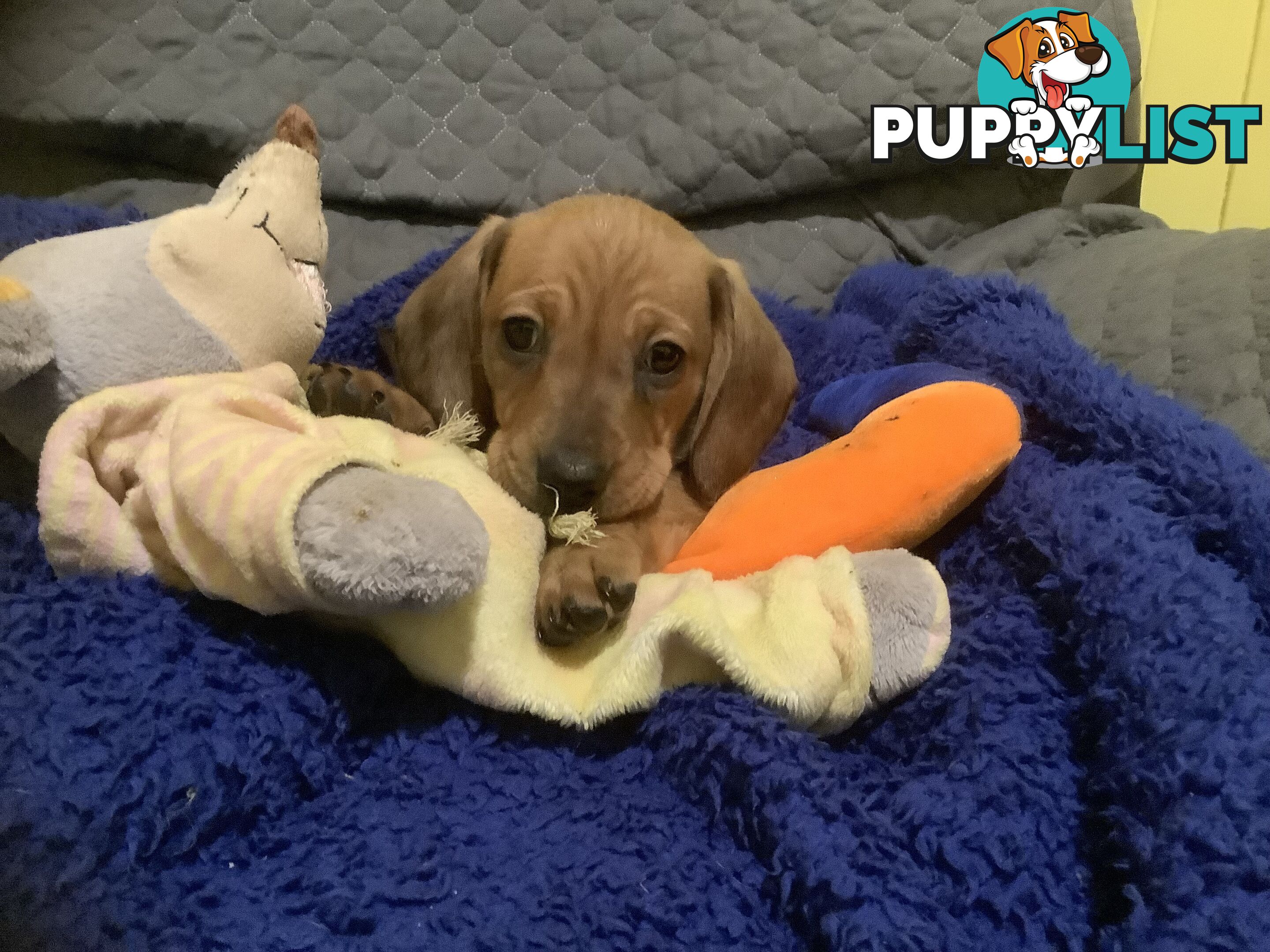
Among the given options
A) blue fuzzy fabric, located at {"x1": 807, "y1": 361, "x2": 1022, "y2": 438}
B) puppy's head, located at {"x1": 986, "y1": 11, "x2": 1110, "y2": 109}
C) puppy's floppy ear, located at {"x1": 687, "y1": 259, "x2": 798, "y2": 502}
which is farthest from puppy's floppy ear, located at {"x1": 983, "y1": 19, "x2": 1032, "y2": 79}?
puppy's floppy ear, located at {"x1": 687, "y1": 259, "x2": 798, "y2": 502}

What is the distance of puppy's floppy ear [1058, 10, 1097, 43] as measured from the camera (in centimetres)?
205

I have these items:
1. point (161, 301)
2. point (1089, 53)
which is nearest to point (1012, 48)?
point (1089, 53)

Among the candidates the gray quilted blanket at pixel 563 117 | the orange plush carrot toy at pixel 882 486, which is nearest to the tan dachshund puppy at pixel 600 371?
the orange plush carrot toy at pixel 882 486

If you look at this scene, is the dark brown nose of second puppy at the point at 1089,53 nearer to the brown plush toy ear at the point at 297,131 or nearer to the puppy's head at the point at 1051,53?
the puppy's head at the point at 1051,53

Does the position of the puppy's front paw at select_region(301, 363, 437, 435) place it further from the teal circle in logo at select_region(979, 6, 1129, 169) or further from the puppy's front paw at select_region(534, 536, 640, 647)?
the teal circle in logo at select_region(979, 6, 1129, 169)

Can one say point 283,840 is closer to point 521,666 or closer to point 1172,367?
point 521,666

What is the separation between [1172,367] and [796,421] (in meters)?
0.63

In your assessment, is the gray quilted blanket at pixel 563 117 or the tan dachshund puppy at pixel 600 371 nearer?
the tan dachshund puppy at pixel 600 371

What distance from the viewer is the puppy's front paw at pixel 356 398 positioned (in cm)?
121

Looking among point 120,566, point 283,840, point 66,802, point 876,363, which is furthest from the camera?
point 876,363

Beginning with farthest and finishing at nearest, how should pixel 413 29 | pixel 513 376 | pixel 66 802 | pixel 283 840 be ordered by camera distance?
1. pixel 413 29
2. pixel 513 376
3. pixel 283 840
4. pixel 66 802

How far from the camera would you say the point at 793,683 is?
2.92ft

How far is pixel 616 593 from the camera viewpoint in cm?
95

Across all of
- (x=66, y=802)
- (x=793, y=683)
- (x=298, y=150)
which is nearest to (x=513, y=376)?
(x=298, y=150)
